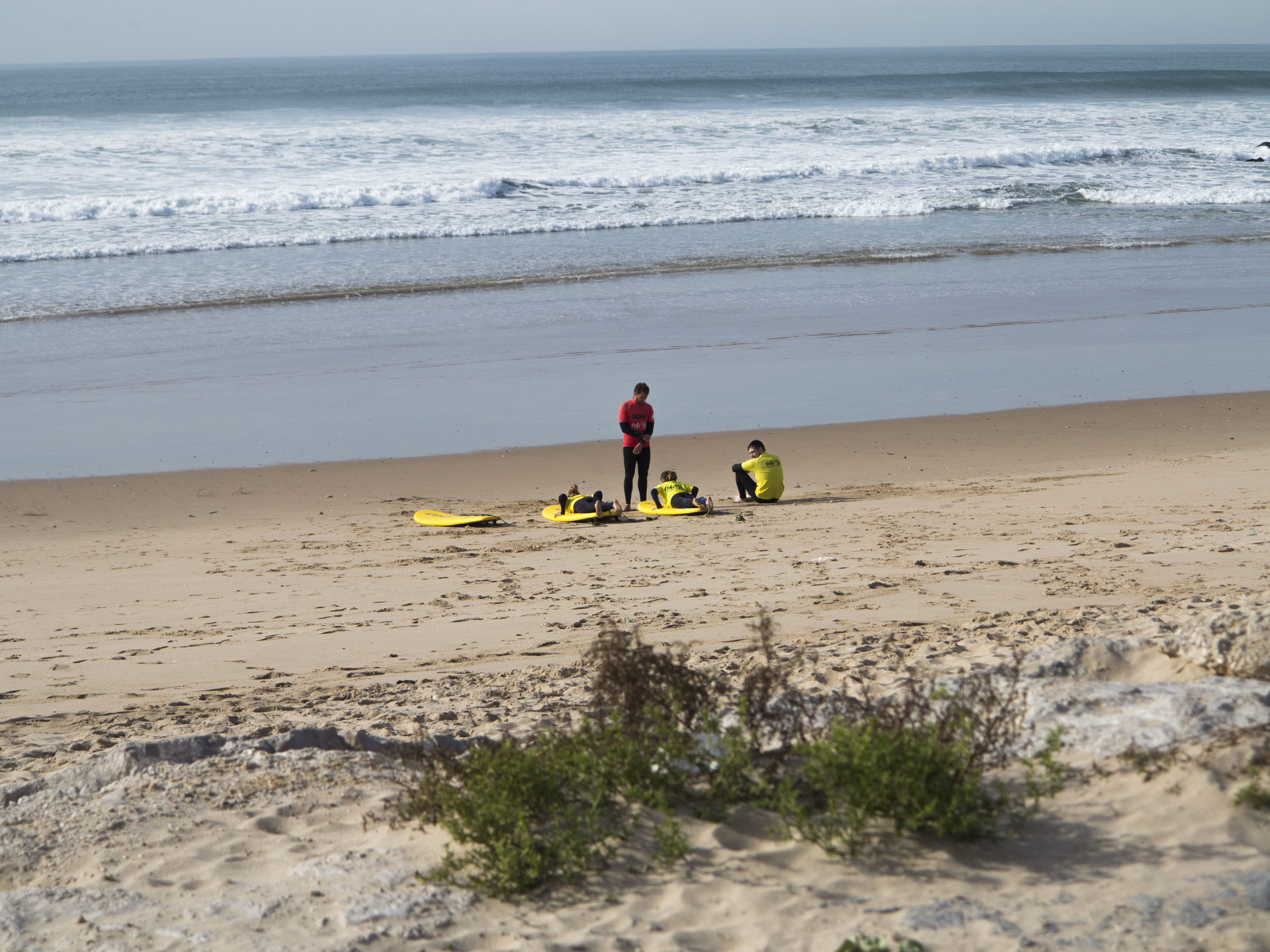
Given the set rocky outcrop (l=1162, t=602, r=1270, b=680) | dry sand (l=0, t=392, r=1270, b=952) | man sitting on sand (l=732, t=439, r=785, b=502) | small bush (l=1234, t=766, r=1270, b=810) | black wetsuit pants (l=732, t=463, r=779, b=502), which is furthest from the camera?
black wetsuit pants (l=732, t=463, r=779, b=502)

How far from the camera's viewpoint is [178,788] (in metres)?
4.50

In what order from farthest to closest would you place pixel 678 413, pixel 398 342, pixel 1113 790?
1. pixel 398 342
2. pixel 678 413
3. pixel 1113 790

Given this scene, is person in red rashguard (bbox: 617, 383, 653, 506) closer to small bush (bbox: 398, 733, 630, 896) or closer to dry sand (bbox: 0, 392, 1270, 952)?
dry sand (bbox: 0, 392, 1270, 952)

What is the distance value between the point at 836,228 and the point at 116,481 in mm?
19931

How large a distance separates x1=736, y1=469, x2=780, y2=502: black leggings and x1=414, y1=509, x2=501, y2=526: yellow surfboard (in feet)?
7.57

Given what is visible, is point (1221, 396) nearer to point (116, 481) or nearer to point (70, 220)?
point (116, 481)

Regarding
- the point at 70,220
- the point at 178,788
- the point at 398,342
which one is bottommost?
the point at 178,788

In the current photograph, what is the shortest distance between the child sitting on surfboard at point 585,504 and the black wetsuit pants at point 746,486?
3.91 ft

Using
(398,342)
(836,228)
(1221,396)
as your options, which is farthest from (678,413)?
(836,228)

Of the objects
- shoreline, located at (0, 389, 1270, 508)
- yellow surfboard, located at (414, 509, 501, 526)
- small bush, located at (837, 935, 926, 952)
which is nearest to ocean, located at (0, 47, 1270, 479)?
shoreline, located at (0, 389, 1270, 508)

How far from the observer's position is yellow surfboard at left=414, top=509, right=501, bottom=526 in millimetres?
9562

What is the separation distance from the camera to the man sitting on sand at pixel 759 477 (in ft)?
32.8

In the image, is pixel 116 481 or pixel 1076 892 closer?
pixel 1076 892

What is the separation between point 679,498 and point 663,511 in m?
0.20
